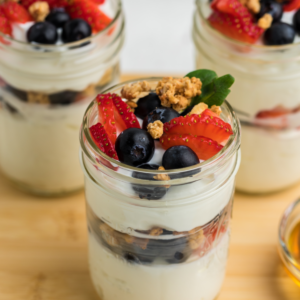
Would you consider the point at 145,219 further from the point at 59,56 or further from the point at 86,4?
the point at 86,4

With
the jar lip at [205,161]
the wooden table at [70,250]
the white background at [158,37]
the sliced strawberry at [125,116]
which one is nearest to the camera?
the jar lip at [205,161]

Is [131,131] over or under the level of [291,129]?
over

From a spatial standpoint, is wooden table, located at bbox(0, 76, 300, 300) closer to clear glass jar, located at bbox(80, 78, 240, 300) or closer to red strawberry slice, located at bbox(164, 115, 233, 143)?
clear glass jar, located at bbox(80, 78, 240, 300)

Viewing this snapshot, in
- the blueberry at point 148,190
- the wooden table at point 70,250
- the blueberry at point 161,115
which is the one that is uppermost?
the blueberry at point 161,115

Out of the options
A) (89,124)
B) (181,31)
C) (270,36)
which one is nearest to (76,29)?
(89,124)

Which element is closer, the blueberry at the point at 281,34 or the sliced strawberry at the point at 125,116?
the sliced strawberry at the point at 125,116

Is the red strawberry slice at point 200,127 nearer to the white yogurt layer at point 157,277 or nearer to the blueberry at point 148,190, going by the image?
the blueberry at point 148,190

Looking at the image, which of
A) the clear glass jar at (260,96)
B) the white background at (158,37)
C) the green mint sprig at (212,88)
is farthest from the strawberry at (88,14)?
the white background at (158,37)
